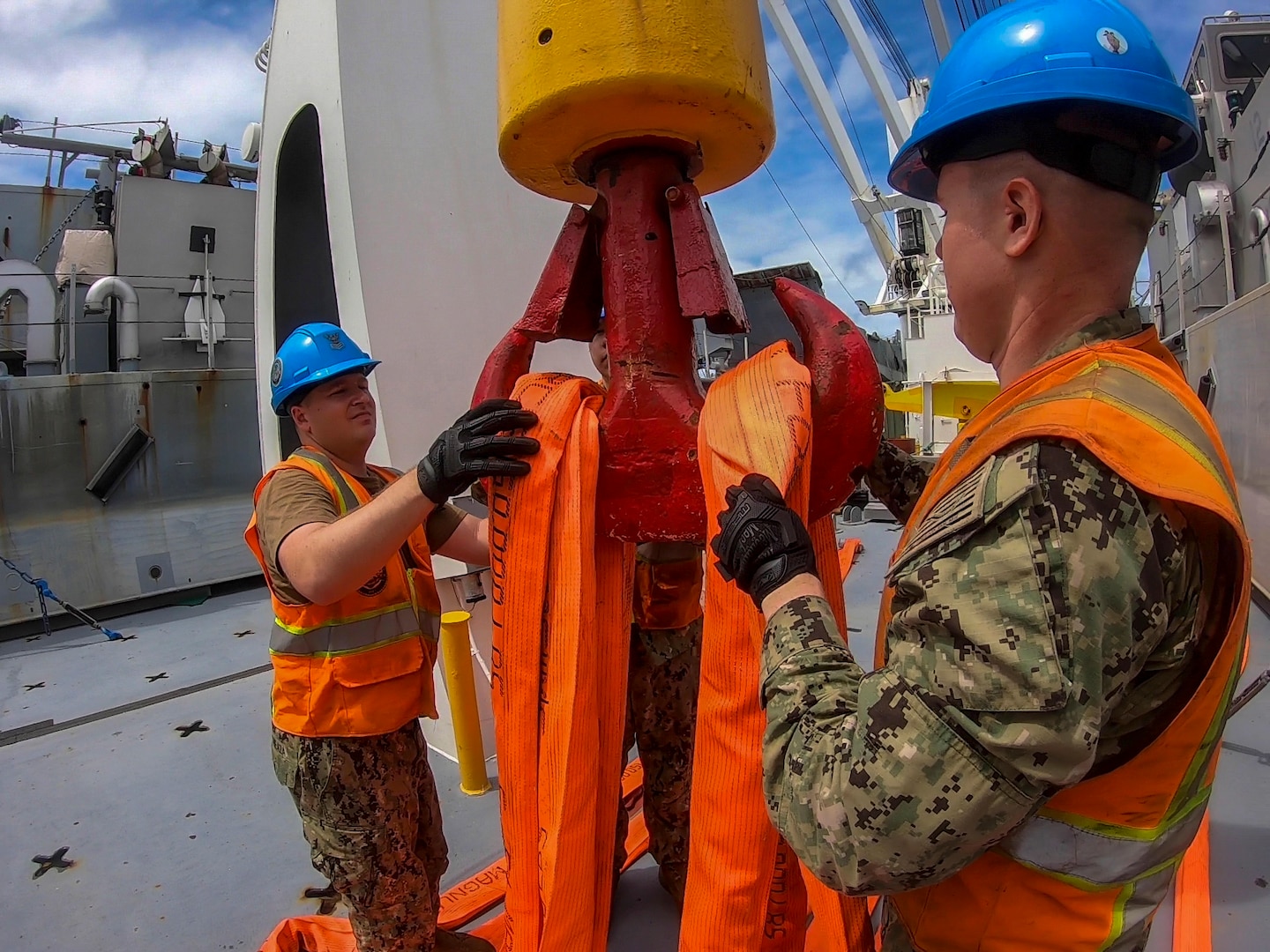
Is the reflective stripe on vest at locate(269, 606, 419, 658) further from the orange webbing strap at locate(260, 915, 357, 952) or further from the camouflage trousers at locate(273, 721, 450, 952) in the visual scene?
the orange webbing strap at locate(260, 915, 357, 952)

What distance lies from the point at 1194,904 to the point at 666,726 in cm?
173

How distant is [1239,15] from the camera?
11.9 m

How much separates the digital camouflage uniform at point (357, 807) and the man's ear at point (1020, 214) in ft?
5.46

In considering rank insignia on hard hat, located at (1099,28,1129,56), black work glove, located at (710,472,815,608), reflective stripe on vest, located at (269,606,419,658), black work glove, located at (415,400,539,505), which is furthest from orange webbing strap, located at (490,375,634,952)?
rank insignia on hard hat, located at (1099,28,1129,56)

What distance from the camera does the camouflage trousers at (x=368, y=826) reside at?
2.06 m

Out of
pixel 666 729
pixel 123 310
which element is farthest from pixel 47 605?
pixel 666 729

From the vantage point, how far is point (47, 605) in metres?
6.74

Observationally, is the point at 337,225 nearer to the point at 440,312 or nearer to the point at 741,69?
the point at 440,312

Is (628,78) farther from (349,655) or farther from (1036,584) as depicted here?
(349,655)

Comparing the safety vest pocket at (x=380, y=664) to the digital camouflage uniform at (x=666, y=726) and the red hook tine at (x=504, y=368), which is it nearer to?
the digital camouflage uniform at (x=666, y=726)

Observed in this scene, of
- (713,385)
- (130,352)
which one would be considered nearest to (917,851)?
(713,385)

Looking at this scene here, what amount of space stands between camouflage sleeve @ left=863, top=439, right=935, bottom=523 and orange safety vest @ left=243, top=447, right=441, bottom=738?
4.42 ft

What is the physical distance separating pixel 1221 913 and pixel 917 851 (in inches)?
94.0

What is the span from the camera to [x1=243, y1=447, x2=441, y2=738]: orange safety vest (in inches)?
80.5
